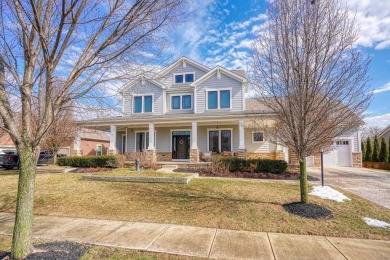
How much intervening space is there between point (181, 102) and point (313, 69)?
14538 millimetres

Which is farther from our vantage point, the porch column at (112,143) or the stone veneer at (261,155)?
the stone veneer at (261,155)

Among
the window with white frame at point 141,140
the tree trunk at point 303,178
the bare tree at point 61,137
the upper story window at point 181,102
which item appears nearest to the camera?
the tree trunk at point 303,178

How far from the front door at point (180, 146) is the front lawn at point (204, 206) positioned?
32.1 feet

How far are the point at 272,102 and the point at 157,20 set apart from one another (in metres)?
3.89

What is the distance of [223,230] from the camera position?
5055 millimetres

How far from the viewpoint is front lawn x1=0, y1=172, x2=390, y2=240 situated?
17.4 ft

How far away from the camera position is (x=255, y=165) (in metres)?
12.7

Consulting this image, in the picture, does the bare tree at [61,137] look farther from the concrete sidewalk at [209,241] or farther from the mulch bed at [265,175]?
the concrete sidewalk at [209,241]

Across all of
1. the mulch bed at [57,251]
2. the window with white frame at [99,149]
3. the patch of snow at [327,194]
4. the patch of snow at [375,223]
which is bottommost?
the patch of snow at [375,223]

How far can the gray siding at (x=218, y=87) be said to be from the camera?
1828 centimetres

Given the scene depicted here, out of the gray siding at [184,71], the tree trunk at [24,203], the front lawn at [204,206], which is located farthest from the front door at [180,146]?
the tree trunk at [24,203]

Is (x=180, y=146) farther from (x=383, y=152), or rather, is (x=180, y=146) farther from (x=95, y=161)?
(x=383, y=152)

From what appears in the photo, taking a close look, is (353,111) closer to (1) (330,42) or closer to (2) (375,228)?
(1) (330,42)

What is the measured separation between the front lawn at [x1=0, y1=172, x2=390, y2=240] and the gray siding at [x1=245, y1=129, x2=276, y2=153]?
9110mm
